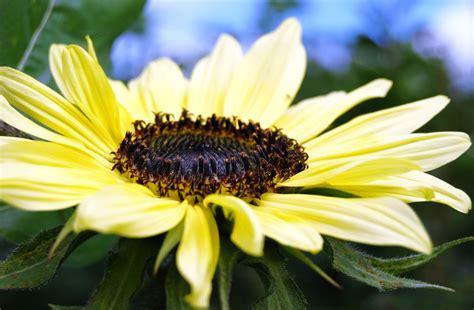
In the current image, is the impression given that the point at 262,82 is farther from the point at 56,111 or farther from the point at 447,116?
the point at 447,116

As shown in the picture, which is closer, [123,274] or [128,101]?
[123,274]

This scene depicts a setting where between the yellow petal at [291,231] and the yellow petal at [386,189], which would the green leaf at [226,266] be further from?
the yellow petal at [386,189]

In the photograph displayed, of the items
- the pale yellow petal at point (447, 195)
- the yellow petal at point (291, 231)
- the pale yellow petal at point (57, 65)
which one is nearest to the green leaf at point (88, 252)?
the pale yellow petal at point (57, 65)

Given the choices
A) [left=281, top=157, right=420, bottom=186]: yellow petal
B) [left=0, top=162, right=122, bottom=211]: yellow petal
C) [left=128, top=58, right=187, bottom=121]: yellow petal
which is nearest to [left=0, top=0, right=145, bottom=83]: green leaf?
[left=128, top=58, right=187, bottom=121]: yellow petal

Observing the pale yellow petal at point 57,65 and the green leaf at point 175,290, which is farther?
the pale yellow petal at point 57,65

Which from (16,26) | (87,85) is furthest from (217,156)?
(16,26)

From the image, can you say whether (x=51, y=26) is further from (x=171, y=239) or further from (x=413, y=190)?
(x=413, y=190)
